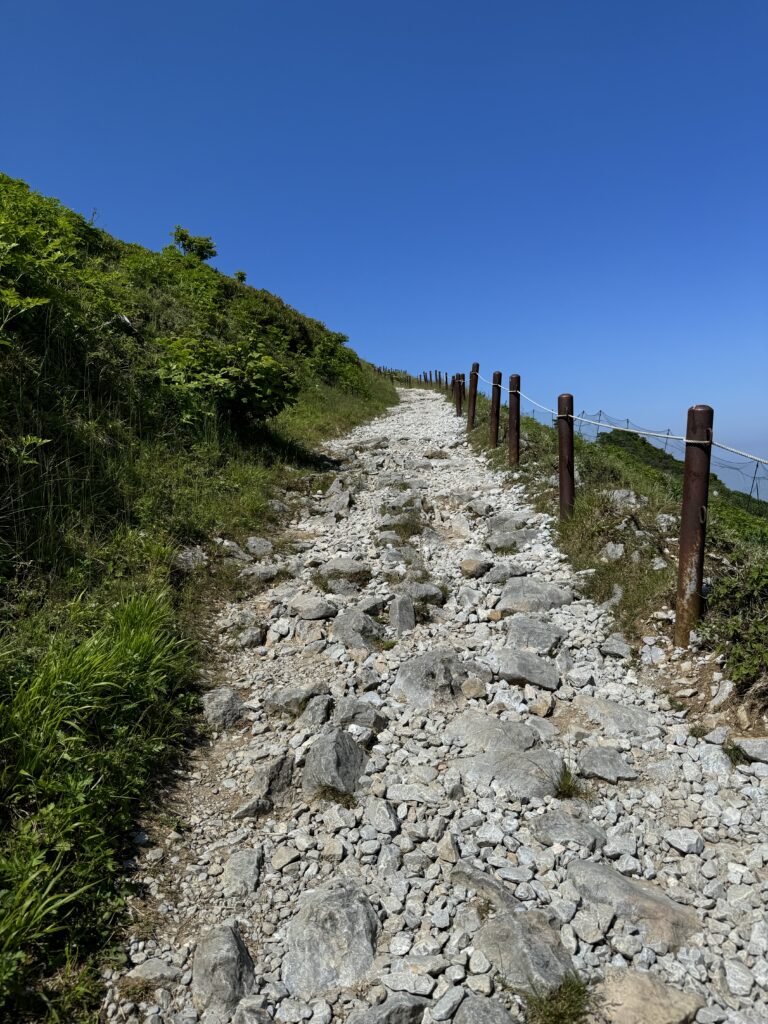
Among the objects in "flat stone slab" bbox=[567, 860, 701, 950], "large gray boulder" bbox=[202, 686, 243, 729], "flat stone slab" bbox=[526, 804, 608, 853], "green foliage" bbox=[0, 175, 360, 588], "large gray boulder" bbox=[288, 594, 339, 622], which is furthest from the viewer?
"large gray boulder" bbox=[288, 594, 339, 622]

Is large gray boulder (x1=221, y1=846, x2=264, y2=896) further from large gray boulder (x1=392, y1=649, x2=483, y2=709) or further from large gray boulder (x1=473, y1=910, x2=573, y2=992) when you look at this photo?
large gray boulder (x1=392, y1=649, x2=483, y2=709)

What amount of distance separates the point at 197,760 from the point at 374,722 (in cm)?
122

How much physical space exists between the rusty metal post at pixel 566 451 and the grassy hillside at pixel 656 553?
17cm

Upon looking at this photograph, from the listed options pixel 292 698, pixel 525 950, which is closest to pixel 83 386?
pixel 292 698

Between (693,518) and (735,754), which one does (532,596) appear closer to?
(693,518)

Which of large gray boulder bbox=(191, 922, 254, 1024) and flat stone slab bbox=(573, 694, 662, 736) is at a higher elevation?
flat stone slab bbox=(573, 694, 662, 736)

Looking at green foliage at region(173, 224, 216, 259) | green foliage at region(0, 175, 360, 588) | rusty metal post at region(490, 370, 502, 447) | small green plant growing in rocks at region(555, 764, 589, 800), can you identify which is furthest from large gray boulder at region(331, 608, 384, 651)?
green foliage at region(173, 224, 216, 259)

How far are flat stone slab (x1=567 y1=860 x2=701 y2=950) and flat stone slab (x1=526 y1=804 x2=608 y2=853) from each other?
15cm

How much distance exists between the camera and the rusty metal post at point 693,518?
15.2 ft

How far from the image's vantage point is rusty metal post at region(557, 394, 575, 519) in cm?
727

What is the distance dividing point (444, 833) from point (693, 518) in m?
3.06

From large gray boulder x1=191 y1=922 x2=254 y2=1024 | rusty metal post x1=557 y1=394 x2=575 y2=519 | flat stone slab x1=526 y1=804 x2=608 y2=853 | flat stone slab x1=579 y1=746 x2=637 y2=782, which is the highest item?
rusty metal post x1=557 y1=394 x2=575 y2=519

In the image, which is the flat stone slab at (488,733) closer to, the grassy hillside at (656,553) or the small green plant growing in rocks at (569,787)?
the small green plant growing in rocks at (569,787)

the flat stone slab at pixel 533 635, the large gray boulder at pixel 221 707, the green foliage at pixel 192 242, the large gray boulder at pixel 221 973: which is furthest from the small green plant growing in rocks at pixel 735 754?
the green foliage at pixel 192 242
